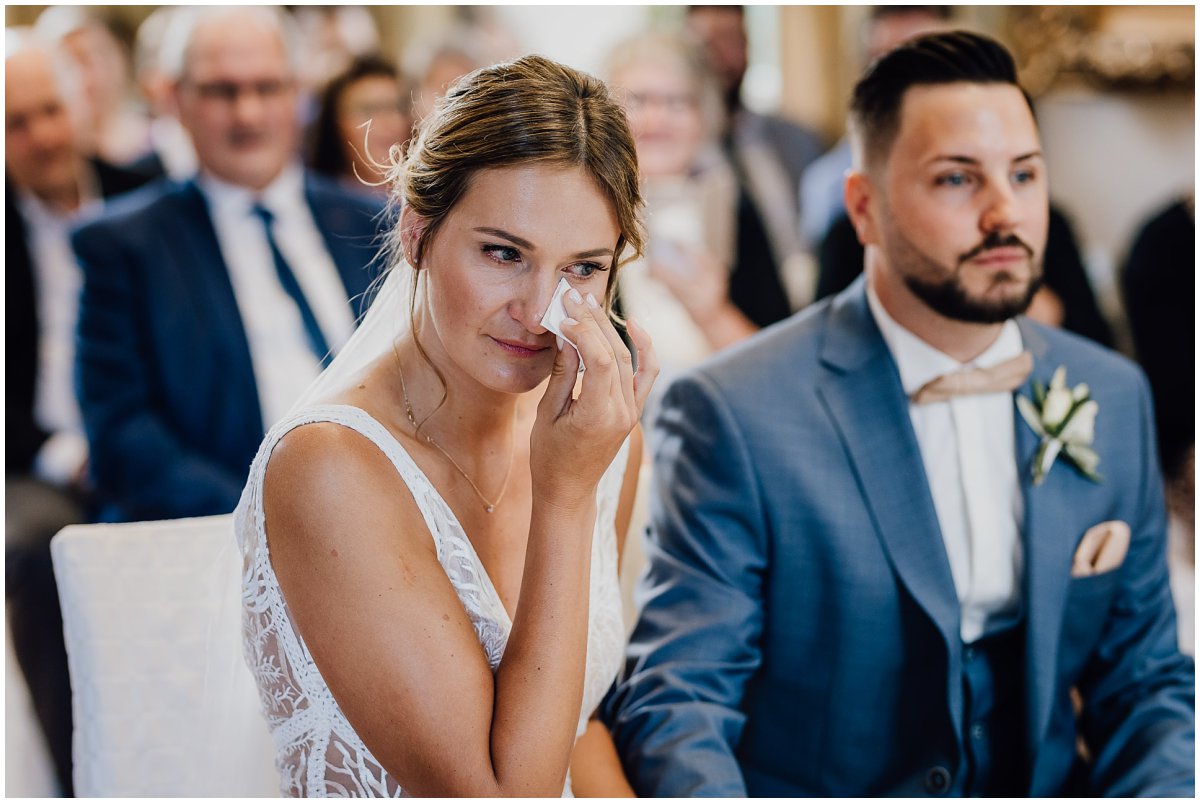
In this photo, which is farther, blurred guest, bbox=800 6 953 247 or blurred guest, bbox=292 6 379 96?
blurred guest, bbox=292 6 379 96

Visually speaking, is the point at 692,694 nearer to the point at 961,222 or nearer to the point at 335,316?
the point at 961,222

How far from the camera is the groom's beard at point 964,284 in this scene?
66.6 inches

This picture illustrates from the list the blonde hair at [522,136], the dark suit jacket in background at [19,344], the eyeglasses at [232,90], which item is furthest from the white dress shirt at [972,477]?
the dark suit jacket in background at [19,344]

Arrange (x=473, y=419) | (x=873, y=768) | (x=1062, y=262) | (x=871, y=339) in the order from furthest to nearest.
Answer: (x=1062, y=262) < (x=871, y=339) < (x=873, y=768) < (x=473, y=419)

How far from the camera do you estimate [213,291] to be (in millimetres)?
2740

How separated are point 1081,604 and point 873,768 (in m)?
0.40

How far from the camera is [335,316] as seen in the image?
115 inches

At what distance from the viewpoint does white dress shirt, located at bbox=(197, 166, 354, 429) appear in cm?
280

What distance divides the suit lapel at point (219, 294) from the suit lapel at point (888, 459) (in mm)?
1500

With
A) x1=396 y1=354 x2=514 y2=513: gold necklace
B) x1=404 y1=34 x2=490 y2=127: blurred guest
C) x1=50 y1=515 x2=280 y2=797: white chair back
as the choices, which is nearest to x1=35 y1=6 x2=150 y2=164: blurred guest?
x1=404 y1=34 x2=490 y2=127: blurred guest

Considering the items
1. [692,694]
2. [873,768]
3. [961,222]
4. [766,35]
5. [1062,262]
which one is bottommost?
[873,768]

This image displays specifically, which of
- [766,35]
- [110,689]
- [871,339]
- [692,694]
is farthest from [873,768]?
[766,35]

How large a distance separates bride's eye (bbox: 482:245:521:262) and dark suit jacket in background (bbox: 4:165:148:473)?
2.30 metres

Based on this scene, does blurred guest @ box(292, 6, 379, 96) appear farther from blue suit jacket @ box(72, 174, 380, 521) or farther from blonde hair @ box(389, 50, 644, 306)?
blonde hair @ box(389, 50, 644, 306)
